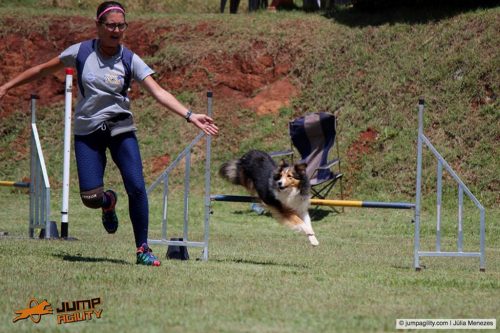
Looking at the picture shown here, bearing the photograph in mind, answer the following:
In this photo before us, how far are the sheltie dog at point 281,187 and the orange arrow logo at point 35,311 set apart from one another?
14.5 feet

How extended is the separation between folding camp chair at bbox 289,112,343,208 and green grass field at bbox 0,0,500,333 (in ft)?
2.29

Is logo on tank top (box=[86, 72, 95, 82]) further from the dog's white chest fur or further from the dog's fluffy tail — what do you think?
the dog's fluffy tail

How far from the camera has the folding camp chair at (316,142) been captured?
555 inches

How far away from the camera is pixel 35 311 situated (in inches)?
194

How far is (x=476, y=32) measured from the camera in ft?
59.6

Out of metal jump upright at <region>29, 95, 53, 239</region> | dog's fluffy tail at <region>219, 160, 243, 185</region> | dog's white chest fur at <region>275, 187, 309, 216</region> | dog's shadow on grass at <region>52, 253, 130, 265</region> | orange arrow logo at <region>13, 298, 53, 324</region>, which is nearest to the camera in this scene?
orange arrow logo at <region>13, 298, 53, 324</region>

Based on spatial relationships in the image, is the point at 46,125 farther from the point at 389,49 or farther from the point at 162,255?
the point at 162,255

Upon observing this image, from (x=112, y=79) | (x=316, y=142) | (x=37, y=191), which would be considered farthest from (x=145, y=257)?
(x=316, y=142)

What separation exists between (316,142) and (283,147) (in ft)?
8.09

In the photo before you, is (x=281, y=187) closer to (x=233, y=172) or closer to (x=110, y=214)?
(x=233, y=172)

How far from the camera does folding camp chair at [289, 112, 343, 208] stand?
1409 cm

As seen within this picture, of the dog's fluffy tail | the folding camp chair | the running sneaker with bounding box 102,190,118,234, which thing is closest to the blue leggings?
the running sneaker with bounding box 102,190,118,234

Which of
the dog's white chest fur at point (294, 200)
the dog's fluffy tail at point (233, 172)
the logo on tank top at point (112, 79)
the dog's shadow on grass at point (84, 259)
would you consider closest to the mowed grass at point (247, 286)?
the dog's shadow on grass at point (84, 259)

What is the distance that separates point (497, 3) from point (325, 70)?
388 centimetres
